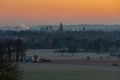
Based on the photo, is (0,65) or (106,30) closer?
(0,65)

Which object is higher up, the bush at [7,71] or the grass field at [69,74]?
the bush at [7,71]

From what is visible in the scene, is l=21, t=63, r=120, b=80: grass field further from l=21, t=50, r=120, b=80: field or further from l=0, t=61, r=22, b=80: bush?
l=0, t=61, r=22, b=80: bush

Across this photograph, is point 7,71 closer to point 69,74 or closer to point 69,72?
point 69,74

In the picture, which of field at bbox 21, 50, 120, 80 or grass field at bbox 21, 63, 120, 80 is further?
field at bbox 21, 50, 120, 80

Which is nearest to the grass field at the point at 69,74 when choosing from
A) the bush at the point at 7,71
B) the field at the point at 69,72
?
the field at the point at 69,72

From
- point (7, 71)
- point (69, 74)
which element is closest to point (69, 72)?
point (69, 74)

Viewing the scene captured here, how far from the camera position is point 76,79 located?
87.1 feet

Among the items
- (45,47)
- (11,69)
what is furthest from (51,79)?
(45,47)

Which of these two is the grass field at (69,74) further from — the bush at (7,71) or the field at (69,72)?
the bush at (7,71)

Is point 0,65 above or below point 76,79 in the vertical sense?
above

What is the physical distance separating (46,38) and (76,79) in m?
66.4

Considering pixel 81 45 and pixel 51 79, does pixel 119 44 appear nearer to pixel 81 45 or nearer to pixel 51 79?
pixel 81 45

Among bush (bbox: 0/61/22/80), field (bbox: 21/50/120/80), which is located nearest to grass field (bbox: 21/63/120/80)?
field (bbox: 21/50/120/80)

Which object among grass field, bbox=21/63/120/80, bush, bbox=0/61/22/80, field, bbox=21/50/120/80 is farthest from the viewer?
field, bbox=21/50/120/80
